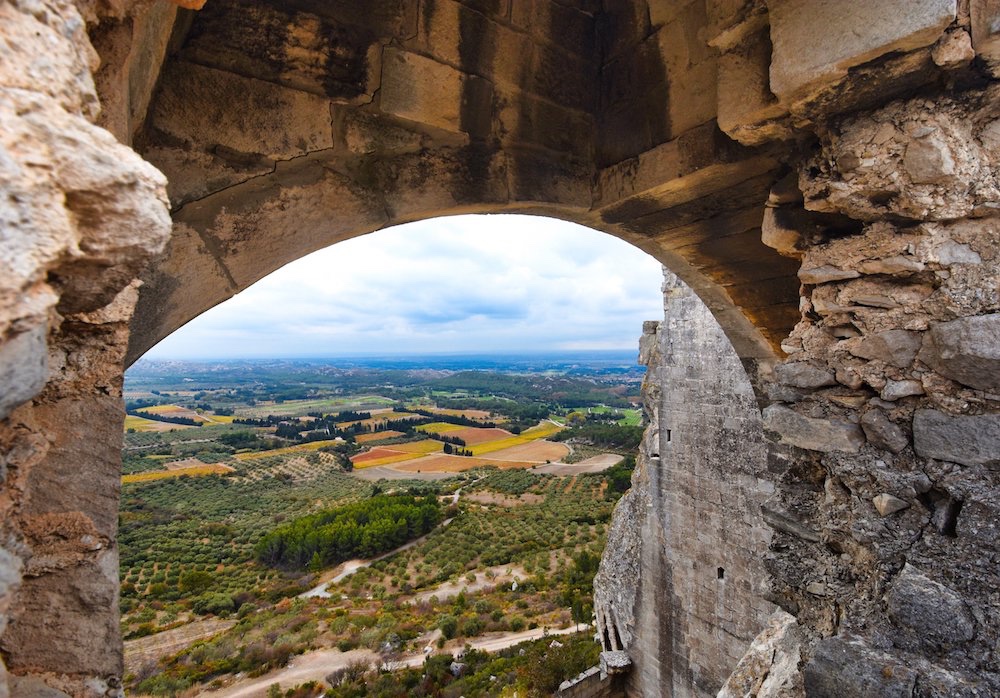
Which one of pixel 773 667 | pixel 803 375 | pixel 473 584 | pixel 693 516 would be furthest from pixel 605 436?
pixel 803 375

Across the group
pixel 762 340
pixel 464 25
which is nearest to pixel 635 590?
pixel 762 340

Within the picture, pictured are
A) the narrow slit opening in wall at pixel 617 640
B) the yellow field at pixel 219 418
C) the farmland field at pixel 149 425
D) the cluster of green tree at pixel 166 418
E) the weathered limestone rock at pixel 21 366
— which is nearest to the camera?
the weathered limestone rock at pixel 21 366

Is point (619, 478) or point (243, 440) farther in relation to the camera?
point (243, 440)

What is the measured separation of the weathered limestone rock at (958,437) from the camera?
5.07 ft

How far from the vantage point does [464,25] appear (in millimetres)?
2283

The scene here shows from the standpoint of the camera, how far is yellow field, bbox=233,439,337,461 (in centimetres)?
4588

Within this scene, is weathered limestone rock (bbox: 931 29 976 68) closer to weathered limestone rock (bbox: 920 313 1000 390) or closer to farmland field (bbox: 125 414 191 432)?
weathered limestone rock (bbox: 920 313 1000 390)

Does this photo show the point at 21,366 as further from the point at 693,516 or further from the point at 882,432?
the point at 693,516

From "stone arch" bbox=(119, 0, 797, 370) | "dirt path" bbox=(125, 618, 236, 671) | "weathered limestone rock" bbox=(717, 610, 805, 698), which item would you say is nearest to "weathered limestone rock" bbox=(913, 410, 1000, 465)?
"weathered limestone rock" bbox=(717, 610, 805, 698)

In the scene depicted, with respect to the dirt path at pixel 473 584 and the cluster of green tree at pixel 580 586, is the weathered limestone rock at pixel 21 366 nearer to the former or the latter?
the cluster of green tree at pixel 580 586

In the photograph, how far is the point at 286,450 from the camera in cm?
4862

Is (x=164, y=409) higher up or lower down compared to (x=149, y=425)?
lower down

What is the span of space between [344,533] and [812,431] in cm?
2609

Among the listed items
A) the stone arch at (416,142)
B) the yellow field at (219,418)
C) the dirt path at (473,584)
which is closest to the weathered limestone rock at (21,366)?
the stone arch at (416,142)
